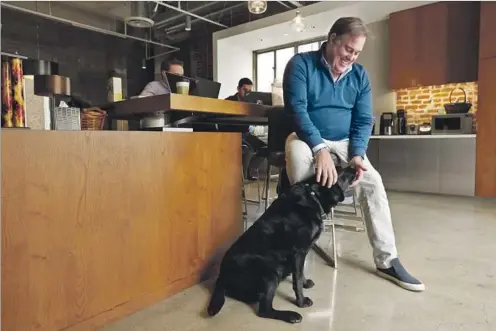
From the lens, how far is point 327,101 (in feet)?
5.61

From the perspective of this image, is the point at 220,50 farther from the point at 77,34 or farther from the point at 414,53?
the point at 414,53

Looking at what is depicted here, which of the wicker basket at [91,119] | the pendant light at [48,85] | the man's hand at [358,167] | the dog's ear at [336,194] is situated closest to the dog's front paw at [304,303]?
the dog's ear at [336,194]

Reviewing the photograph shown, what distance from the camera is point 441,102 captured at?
458 centimetres

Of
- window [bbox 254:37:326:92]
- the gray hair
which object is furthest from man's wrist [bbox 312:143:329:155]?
window [bbox 254:37:326:92]

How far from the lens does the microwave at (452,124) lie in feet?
13.3

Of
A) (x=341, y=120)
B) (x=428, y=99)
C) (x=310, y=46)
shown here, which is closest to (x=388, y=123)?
(x=428, y=99)

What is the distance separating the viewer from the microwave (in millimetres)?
4059

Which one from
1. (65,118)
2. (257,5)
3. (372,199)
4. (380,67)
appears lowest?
(372,199)

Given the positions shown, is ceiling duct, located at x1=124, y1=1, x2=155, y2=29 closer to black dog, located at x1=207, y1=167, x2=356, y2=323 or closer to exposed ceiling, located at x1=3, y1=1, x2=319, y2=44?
exposed ceiling, located at x1=3, y1=1, x2=319, y2=44

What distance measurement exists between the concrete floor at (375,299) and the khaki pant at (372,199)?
148mm

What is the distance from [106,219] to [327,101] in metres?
1.17

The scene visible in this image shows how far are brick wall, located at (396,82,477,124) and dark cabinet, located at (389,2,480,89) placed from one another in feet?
0.82

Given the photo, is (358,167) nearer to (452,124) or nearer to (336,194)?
(336,194)

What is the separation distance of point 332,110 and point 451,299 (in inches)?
39.5
